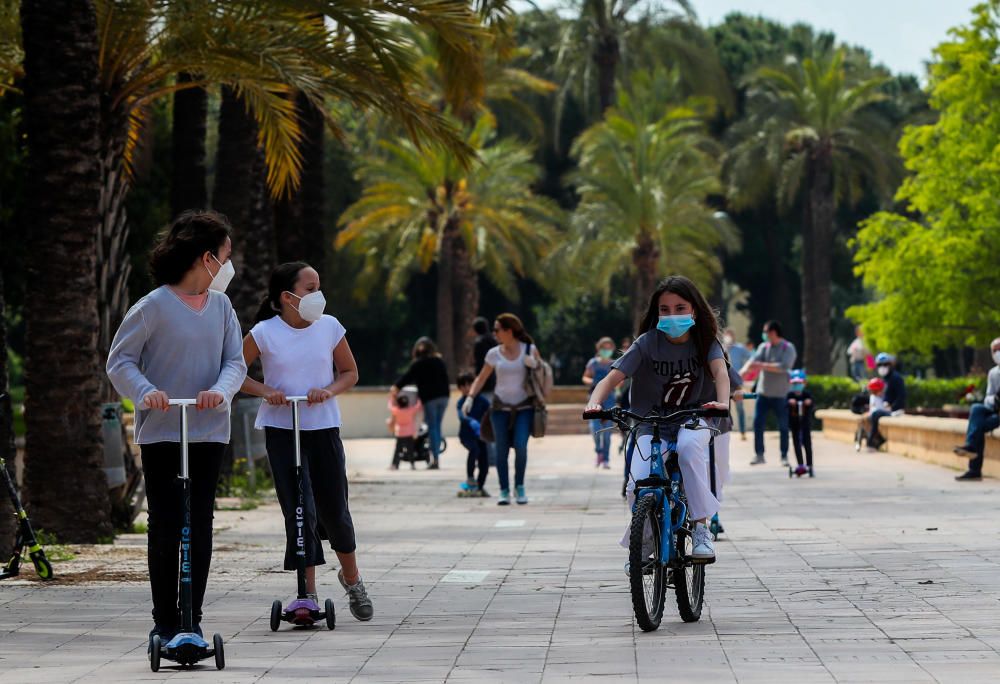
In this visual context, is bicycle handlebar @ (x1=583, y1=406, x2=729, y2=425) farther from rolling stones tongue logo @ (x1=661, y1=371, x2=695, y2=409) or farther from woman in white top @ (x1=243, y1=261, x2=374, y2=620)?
woman in white top @ (x1=243, y1=261, x2=374, y2=620)

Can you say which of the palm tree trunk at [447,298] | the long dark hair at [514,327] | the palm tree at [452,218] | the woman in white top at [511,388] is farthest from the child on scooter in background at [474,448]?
the palm tree trunk at [447,298]

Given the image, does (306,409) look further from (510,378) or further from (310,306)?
(510,378)

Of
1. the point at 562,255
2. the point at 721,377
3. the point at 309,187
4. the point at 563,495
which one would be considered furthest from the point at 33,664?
the point at 562,255

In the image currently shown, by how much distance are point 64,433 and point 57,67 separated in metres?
2.54

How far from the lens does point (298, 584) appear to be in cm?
807

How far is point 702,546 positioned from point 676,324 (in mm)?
1028

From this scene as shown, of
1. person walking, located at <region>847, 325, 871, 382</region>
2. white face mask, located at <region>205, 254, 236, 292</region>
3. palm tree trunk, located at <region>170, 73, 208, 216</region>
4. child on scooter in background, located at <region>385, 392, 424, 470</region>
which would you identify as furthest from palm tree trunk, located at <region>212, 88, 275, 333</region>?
person walking, located at <region>847, 325, 871, 382</region>

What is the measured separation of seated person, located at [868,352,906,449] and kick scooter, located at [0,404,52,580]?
18154mm

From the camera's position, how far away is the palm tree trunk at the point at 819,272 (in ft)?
167

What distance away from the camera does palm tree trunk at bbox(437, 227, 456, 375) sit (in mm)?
45844

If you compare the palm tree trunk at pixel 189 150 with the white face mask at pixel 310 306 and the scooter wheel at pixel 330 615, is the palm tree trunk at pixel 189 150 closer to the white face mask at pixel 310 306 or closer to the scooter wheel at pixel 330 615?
the white face mask at pixel 310 306

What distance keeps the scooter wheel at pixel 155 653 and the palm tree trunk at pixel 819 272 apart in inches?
1751

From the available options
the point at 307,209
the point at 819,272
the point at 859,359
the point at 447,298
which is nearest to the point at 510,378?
the point at 307,209

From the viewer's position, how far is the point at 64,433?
12555 mm
